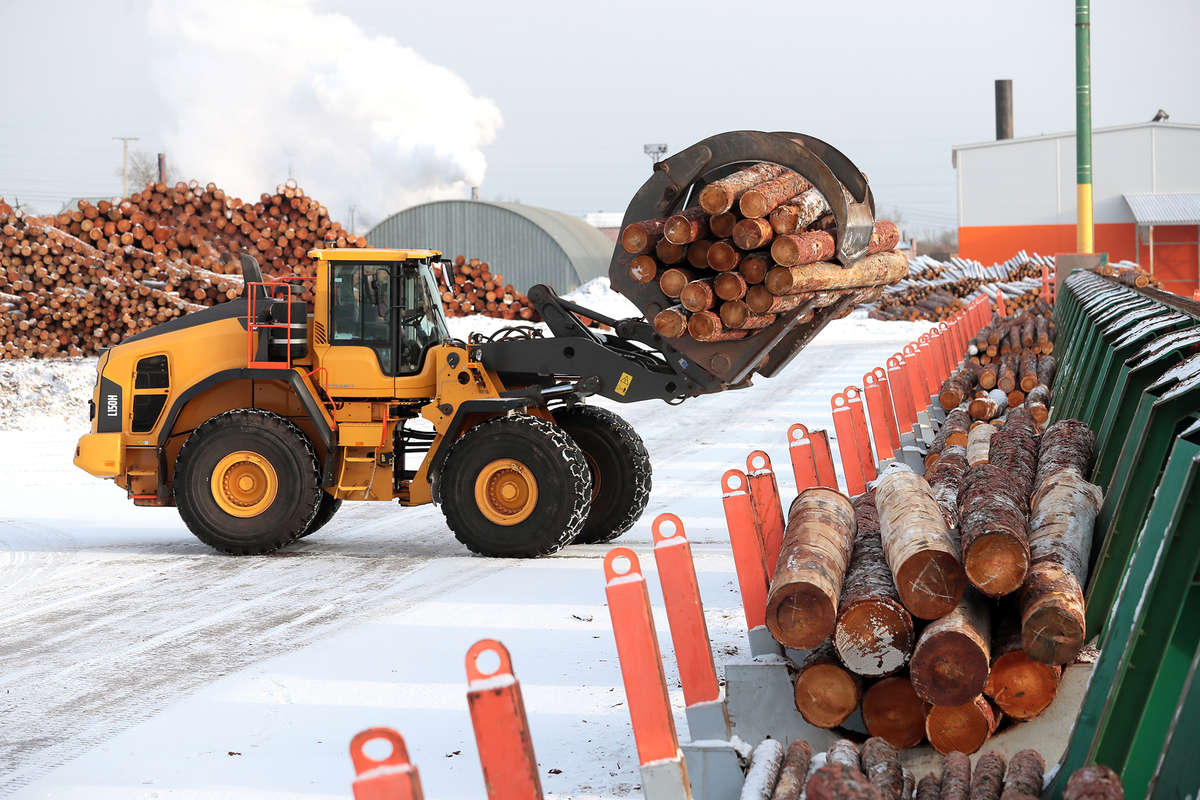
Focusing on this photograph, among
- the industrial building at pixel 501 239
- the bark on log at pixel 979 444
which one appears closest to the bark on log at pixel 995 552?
the bark on log at pixel 979 444

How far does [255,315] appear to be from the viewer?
35.3 feet

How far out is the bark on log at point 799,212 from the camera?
9.12m

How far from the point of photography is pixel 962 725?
4.73 metres

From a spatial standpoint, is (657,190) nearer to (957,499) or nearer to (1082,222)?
(957,499)

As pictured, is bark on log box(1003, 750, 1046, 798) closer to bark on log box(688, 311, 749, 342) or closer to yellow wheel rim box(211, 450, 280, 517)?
bark on log box(688, 311, 749, 342)

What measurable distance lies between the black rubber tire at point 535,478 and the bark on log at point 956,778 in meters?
6.02

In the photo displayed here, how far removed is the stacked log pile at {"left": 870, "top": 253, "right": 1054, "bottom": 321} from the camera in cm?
4291

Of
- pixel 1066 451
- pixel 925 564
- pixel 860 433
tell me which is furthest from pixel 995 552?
pixel 860 433

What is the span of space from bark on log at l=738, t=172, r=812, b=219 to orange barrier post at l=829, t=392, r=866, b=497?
1.42 metres

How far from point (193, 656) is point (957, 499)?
14.4 feet

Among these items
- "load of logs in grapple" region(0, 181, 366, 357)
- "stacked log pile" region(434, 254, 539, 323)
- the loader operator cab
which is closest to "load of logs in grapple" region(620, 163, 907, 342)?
the loader operator cab

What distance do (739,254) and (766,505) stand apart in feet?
11.8

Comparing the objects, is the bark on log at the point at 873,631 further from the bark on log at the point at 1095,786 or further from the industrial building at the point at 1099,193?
the industrial building at the point at 1099,193

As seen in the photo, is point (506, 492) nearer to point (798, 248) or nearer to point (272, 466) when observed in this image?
point (272, 466)
